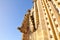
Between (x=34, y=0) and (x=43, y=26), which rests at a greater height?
(x=34, y=0)

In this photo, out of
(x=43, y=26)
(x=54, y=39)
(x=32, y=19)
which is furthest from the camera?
(x=32, y=19)

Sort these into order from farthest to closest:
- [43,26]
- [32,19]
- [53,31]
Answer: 1. [32,19]
2. [43,26]
3. [53,31]

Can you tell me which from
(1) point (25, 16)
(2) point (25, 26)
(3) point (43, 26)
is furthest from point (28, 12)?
(3) point (43, 26)

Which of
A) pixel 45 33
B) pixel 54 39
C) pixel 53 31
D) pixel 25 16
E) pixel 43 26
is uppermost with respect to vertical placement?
pixel 25 16

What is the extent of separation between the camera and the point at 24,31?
17.8m

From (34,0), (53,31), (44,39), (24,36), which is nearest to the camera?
(53,31)

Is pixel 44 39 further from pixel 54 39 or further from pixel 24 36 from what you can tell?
pixel 24 36

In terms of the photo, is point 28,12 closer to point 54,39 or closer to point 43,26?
point 43,26

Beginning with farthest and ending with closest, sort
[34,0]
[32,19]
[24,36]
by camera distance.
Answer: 1. [34,0]
2. [24,36]
3. [32,19]

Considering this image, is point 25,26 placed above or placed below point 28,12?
below

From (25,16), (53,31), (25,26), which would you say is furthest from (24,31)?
(53,31)

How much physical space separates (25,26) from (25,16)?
1.57 meters

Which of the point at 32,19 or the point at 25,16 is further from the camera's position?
the point at 25,16

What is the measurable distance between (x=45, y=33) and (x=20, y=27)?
375 inches
